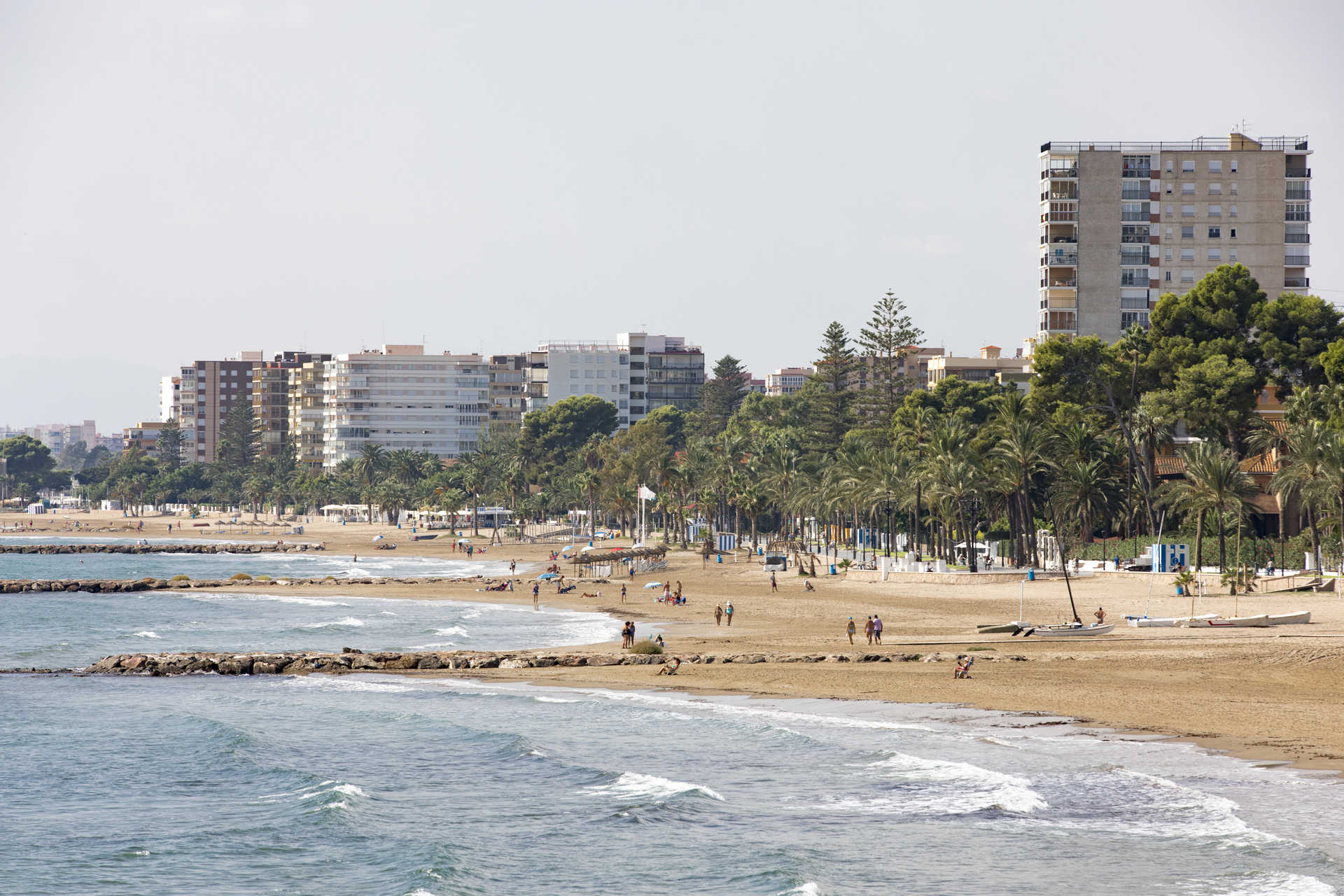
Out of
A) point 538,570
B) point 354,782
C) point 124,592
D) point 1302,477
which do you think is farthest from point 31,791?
point 538,570

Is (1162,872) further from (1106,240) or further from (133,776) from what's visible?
(1106,240)

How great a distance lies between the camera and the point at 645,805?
28125mm

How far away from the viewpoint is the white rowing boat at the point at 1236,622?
48625mm

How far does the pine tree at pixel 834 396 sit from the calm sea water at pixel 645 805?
90723mm

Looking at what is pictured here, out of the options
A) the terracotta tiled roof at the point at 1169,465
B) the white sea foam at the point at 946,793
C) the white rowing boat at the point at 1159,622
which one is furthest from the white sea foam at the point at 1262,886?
the terracotta tiled roof at the point at 1169,465

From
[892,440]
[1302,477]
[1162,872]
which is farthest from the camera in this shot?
[892,440]

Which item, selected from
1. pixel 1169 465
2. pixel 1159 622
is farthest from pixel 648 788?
pixel 1169 465

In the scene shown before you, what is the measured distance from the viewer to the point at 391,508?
195m

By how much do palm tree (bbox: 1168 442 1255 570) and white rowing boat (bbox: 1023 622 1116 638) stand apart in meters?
17.8

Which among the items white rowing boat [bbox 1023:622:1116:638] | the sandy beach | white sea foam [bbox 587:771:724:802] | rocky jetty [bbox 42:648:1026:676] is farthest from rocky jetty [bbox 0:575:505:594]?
white sea foam [bbox 587:771:724:802]

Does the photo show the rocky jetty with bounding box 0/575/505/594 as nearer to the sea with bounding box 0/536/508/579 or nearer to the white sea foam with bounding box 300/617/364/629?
the sea with bounding box 0/536/508/579

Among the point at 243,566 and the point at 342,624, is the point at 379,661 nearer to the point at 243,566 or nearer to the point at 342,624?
the point at 342,624

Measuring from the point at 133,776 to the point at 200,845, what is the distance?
7.43m

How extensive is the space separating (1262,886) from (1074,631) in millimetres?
29052
